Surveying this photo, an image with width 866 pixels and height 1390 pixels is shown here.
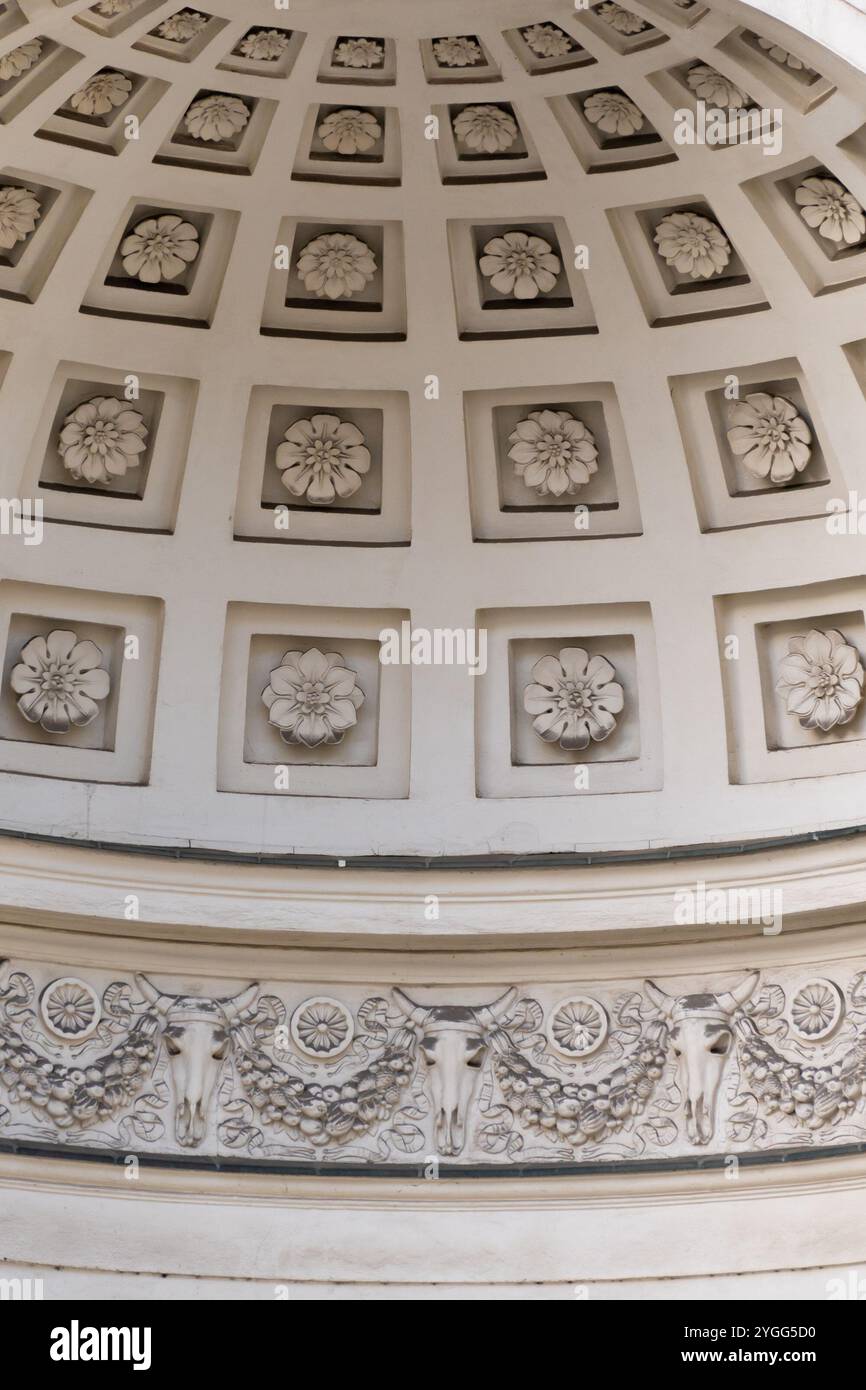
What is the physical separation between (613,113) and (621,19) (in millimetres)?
642

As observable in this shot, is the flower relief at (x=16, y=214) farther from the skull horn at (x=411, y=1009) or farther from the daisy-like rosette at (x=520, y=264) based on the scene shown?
the skull horn at (x=411, y=1009)

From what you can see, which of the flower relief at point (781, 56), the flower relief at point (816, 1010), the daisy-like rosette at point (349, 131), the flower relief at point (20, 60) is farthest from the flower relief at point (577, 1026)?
the flower relief at point (20, 60)

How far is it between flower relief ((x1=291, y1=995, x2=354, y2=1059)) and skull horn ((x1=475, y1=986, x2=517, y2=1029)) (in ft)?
2.57

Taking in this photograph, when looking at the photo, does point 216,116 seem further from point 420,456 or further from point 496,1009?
point 496,1009

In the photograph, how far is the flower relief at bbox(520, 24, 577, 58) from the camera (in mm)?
11758

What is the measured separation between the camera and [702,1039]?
12.7 m

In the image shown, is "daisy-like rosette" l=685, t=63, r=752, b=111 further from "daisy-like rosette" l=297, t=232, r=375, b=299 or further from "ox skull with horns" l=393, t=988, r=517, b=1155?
"ox skull with horns" l=393, t=988, r=517, b=1155

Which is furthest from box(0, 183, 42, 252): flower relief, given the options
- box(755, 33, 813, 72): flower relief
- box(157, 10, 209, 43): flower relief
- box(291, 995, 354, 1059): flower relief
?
box(291, 995, 354, 1059): flower relief

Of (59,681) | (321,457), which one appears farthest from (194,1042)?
(321,457)

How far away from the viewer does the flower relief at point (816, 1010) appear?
1259 centimetres

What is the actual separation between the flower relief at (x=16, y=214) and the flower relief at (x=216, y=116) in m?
1.00
